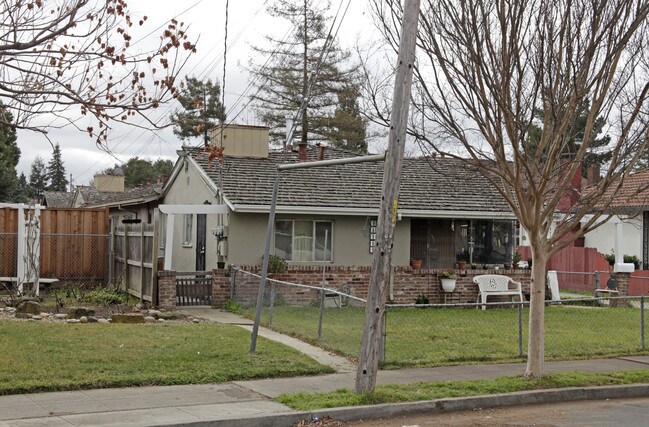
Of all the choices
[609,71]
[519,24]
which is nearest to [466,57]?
[519,24]

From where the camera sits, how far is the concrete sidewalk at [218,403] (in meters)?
9.26

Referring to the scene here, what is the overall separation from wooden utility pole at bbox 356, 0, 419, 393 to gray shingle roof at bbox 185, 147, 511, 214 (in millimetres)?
11356

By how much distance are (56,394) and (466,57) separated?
22.9 feet

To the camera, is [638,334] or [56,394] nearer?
[56,394]

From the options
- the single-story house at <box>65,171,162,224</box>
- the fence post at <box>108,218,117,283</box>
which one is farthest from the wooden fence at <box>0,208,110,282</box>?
the single-story house at <box>65,171,162,224</box>

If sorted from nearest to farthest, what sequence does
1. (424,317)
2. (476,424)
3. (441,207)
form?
(476,424)
(424,317)
(441,207)

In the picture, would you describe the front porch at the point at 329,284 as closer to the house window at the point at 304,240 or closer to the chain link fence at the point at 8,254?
the house window at the point at 304,240

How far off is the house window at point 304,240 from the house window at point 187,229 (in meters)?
3.91

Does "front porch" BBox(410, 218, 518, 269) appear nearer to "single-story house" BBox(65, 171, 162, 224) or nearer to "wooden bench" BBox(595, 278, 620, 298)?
"wooden bench" BBox(595, 278, 620, 298)

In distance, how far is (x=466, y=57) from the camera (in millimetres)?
11359

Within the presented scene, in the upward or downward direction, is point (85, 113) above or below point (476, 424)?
above

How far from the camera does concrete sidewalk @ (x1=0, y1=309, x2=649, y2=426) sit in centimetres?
926

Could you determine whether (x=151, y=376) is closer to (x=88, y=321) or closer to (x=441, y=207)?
(x=88, y=321)

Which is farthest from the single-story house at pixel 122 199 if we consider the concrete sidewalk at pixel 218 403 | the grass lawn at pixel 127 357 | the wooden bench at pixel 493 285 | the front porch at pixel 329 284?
the concrete sidewalk at pixel 218 403
